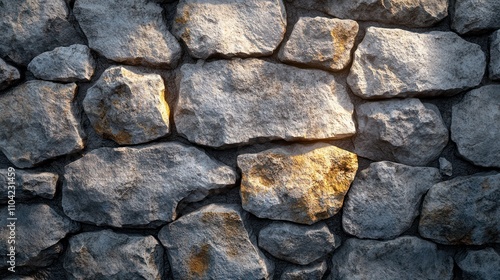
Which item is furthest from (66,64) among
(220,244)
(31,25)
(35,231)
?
(220,244)

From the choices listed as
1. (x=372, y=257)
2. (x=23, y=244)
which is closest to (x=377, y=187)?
(x=372, y=257)

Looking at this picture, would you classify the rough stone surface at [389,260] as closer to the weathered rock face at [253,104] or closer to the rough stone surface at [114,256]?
the weathered rock face at [253,104]

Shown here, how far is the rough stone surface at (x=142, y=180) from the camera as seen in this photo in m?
1.09

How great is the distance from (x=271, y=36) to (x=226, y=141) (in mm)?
316

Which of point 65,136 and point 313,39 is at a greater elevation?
point 313,39

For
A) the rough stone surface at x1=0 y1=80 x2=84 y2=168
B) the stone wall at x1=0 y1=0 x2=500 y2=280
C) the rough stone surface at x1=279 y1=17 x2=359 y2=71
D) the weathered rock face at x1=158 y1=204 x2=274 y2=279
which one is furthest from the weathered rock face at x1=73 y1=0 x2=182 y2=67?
the weathered rock face at x1=158 y1=204 x2=274 y2=279

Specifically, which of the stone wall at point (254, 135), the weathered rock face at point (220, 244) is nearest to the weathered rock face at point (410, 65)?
the stone wall at point (254, 135)

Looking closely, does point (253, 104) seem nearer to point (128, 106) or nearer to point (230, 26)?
point (230, 26)

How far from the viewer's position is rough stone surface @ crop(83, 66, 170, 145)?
3.52 ft

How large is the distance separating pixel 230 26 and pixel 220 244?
0.61 metres

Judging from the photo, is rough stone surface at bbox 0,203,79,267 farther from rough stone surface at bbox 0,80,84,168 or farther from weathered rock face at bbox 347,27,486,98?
weathered rock face at bbox 347,27,486,98

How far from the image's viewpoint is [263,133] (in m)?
1.08

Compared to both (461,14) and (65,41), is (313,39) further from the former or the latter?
(65,41)

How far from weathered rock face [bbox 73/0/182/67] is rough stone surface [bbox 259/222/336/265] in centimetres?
57
